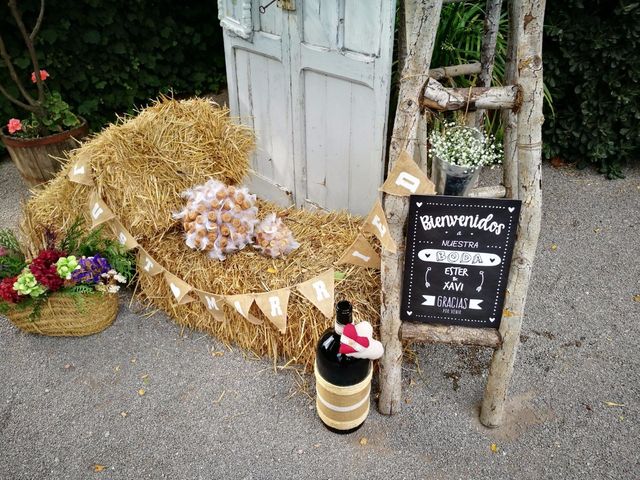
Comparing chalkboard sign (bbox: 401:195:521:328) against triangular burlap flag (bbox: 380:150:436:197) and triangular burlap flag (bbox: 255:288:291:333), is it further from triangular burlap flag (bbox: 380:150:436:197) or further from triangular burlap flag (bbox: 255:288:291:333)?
triangular burlap flag (bbox: 255:288:291:333)

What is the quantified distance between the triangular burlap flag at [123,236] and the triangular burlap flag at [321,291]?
1106 millimetres

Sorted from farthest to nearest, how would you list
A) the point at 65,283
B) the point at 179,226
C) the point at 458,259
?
1. the point at 179,226
2. the point at 65,283
3. the point at 458,259

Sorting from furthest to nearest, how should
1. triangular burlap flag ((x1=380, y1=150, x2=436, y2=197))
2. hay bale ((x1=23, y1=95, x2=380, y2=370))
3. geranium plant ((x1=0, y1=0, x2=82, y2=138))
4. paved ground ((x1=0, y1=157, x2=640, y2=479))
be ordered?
geranium plant ((x1=0, y1=0, x2=82, y2=138)) < hay bale ((x1=23, y1=95, x2=380, y2=370)) < paved ground ((x1=0, y1=157, x2=640, y2=479)) < triangular burlap flag ((x1=380, y1=150, x2=436, y2=197))

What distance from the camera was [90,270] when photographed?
2.95 metres

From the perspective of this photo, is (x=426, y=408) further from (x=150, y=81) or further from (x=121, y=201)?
(x=150, y=81)

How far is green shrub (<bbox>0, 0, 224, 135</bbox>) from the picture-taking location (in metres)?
4.79

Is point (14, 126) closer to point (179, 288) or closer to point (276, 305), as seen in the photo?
point (179, 288)

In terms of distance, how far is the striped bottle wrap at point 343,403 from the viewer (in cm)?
235

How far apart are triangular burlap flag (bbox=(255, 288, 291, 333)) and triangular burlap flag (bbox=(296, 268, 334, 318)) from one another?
0.30 feet

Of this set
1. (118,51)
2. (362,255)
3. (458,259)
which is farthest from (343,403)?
(118,51)

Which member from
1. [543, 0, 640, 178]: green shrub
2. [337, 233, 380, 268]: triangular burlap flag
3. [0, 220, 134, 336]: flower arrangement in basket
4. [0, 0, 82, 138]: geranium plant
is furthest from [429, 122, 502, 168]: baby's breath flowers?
[0, 0, 82, 138]: geranium plant

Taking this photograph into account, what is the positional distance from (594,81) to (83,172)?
411cm

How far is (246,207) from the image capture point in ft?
Answer: 9.82

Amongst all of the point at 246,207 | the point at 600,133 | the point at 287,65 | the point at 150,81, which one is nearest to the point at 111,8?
the point at 150,81
